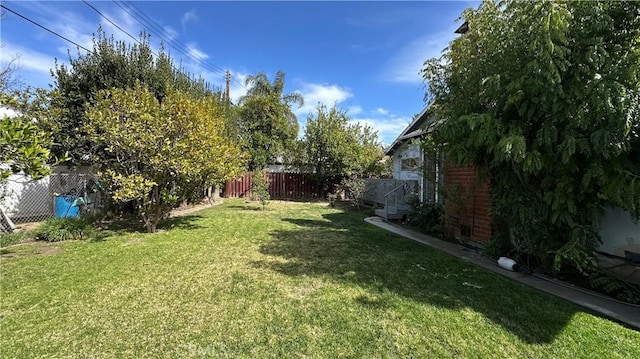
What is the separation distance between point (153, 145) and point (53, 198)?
428cm

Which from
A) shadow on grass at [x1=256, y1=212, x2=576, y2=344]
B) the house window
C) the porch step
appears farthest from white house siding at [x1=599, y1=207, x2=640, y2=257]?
the house window

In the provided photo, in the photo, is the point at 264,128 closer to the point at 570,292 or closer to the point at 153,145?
the point at 153,145

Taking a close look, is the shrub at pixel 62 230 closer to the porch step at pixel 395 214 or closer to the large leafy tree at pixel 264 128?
the porch step at pixel 395 214

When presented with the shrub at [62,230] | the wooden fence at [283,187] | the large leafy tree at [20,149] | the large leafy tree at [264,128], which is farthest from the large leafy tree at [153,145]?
the large leafy tree at [264,128]

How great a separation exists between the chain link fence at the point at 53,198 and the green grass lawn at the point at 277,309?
2784 mm

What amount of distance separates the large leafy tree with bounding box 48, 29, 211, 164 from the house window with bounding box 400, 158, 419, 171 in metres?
8.95

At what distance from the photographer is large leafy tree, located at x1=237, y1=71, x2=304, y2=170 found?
22203 mm

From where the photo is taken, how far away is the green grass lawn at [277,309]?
2799mm

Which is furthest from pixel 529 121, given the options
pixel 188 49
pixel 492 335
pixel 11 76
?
pixel 188 49

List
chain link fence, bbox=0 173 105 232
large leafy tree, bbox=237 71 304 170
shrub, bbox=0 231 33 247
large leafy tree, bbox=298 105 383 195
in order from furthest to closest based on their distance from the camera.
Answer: large leafy tree, bbox=237 71 304 170, large leafy tree, bbox=298 105 383 195, chain link fence, bbox=0 173 105 232, shrub, bbox=0 231 33 247

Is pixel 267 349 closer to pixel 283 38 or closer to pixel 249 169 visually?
pixel 283 38

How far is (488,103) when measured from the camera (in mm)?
4922

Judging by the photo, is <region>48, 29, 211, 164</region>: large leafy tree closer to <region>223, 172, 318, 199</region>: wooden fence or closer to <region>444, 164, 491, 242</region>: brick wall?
<region>444, 164, 491, 242</region>: brick wall

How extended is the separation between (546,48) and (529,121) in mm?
1128
